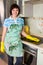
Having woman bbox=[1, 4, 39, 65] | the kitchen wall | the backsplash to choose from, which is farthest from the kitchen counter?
the kitchen wall

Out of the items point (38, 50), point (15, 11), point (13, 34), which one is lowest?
point (38, 50)

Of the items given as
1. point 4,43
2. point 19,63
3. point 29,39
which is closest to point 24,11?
point 29,39

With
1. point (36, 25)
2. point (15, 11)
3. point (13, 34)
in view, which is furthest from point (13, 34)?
point (36, 25)

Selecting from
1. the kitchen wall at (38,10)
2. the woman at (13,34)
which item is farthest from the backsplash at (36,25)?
the woman at (13,34)

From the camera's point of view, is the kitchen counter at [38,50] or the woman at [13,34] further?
the woman at [13,34]

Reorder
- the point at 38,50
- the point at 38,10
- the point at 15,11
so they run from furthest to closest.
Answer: the point at 38,10 → the point at 15,11 → the point at 38,50

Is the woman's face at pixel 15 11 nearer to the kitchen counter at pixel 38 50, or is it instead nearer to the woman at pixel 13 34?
the woman at pixel 13 34

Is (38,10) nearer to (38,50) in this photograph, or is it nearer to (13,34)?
(13,34)

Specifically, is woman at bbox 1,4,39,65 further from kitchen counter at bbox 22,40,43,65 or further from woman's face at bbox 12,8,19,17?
kitchen counter at bbox 22,40,43,65

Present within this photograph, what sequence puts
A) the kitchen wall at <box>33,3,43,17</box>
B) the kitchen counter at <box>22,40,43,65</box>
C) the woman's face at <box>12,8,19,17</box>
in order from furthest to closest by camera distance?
the kitchen wall at <box>33,3,43,17</box> → the woman's face at <box>12,8,19,17</box> → the kitchen counter at <box>22,40,43,65</box>

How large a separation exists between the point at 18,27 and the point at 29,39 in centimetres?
30

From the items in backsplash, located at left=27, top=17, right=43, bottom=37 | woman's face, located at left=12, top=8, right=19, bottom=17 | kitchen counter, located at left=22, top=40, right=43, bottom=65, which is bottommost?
kitchen counter, located at left=22, top=40, right=43, bottom=65

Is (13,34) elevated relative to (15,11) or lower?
lower

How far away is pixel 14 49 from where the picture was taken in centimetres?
215
